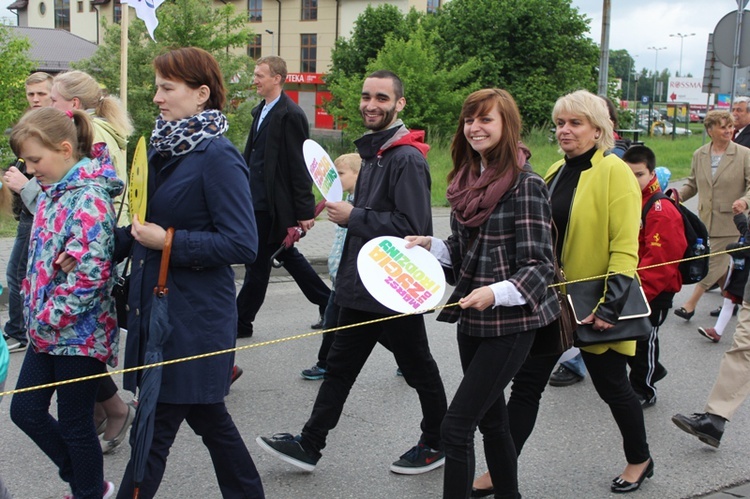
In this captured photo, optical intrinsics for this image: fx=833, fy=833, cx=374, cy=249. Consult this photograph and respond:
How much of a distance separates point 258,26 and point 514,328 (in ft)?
205

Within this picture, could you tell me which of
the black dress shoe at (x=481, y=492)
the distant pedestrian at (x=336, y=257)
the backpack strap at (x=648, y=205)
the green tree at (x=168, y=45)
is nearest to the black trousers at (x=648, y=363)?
the backpack strap at (x=648, y=205)

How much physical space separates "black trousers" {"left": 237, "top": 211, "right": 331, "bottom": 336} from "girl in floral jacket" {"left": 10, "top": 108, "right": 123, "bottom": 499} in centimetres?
260

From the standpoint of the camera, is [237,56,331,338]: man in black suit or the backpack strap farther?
[237,56,331,338]: man in black suit

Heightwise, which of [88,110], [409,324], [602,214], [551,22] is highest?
[551,22]

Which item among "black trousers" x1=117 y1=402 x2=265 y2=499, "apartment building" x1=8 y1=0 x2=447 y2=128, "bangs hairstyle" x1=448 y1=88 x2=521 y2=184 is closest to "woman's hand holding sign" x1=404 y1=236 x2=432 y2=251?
"bangs hairstyle" x1=448 y1=88 x2=521 y2=184

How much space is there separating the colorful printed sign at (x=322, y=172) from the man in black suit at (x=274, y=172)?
1660 mm

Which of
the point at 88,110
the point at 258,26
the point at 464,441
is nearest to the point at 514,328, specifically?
the point at 464,441

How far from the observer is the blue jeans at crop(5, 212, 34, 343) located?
566 centimetres

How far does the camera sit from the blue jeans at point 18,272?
18.6 ft

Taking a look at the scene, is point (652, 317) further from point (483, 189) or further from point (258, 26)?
point (258, 26)

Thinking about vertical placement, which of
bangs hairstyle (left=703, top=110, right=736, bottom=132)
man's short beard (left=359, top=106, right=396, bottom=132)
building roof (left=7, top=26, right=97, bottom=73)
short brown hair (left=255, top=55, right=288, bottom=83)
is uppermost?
building roof (left=7, top=26, right=97, bottom=73)

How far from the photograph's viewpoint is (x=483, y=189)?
3217 millimetres

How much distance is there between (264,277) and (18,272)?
1.69 meters

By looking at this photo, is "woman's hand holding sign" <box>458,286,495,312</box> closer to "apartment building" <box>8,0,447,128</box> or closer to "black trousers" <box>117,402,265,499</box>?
"black trousers" <box>117,402,265,499</box>
